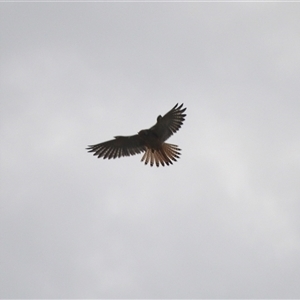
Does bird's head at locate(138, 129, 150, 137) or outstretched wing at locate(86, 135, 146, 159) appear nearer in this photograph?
bird's head at locate(138, 129, 150, 137)

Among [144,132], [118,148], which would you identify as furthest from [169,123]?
[118,148]

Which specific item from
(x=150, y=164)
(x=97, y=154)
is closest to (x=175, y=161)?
(x=150, y=164)

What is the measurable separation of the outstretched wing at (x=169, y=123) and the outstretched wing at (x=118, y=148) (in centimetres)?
86

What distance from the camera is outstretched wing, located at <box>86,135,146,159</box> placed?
1981 centimetres

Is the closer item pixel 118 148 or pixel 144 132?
pixel 144 132

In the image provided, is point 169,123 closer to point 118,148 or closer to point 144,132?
point 144,132

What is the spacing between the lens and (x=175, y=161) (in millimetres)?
19422

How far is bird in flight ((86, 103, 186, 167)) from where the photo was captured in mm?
19031

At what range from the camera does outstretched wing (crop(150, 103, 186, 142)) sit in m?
18.9

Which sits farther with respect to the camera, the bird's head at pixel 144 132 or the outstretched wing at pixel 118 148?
the outstretched wing at pixel 118 148

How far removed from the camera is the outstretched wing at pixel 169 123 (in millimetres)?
18922

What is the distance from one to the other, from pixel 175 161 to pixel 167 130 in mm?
1033

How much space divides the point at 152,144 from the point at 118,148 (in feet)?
4.44

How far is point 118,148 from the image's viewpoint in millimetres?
20156
